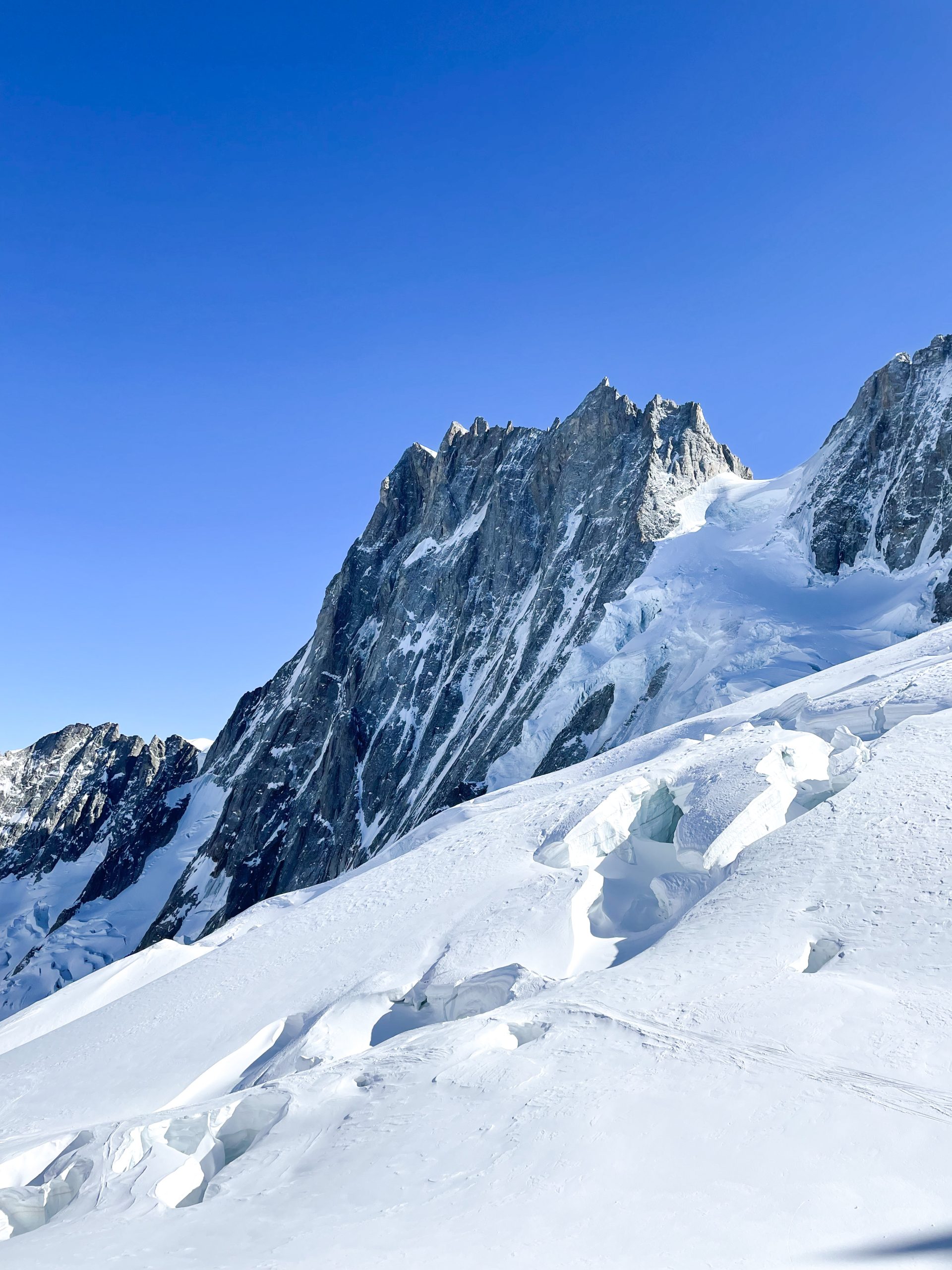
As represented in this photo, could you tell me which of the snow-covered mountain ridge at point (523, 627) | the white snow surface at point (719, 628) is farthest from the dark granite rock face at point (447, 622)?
the white snow surface at point (719, 628)

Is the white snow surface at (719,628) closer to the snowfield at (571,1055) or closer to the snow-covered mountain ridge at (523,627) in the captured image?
the snow-covered mountain ridge at (523,627)

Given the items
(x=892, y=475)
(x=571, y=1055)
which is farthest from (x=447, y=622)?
(x=571, y=1055)

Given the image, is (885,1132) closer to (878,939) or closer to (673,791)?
(878,939)

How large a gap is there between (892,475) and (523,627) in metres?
27.4

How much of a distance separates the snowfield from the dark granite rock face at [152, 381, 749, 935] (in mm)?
28239

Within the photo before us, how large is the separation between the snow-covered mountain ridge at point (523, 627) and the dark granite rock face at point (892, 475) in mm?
158

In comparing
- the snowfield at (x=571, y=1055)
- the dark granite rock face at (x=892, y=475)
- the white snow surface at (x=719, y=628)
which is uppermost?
the dark granite rock face at (x=892, y=475)

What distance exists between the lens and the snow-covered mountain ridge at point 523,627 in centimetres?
4647

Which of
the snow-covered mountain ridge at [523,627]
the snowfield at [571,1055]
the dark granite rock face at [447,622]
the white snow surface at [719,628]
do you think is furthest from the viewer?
the dark granite rock face at [447,622]

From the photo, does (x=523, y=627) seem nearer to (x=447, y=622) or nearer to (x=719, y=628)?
(x=447, y=622)

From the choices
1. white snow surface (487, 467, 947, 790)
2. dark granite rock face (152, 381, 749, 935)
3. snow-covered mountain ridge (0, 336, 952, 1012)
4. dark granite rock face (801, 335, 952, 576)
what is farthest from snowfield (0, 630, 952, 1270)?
dark granite rock face (801, 335, 952, 576)

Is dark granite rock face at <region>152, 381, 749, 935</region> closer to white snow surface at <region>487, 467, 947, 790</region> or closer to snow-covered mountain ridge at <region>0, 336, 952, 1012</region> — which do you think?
snow-covered mountain ridge at <region>0, 336, 952, 1012</region>

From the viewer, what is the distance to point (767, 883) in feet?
44.9

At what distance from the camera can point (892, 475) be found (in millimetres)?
52375
